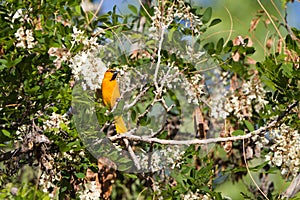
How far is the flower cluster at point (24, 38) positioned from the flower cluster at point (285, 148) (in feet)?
1.77

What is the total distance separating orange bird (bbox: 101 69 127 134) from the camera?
3.47ft

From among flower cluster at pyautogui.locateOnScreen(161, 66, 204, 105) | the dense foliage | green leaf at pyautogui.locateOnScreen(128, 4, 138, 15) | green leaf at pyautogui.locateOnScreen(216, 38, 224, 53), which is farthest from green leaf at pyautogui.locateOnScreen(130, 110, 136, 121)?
green leaf at pyautogui.locateOnScreen(128, 4, 138, 15)

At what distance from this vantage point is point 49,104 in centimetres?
108

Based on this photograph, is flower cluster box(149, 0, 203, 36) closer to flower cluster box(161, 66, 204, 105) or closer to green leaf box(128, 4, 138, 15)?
flower cluster box(161, 66, 204, 105)

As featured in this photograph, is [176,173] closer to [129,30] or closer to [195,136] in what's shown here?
[195,136]

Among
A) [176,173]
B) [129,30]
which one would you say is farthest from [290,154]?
[129,30]

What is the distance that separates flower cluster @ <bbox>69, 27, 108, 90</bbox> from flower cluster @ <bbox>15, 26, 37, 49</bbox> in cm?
10

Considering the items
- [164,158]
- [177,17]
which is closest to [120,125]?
[164,158]

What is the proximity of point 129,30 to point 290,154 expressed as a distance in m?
0.50

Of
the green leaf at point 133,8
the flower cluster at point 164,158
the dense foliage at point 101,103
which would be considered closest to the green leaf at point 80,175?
the dense foliage at point 101,103

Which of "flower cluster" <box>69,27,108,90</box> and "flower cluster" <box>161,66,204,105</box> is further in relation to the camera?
"flower cluster" <box>161,66,204,105</box>

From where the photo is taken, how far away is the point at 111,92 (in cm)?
107

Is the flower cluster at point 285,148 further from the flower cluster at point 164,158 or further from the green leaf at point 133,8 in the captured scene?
the green leaf at point 133,8

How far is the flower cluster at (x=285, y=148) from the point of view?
1200mm
